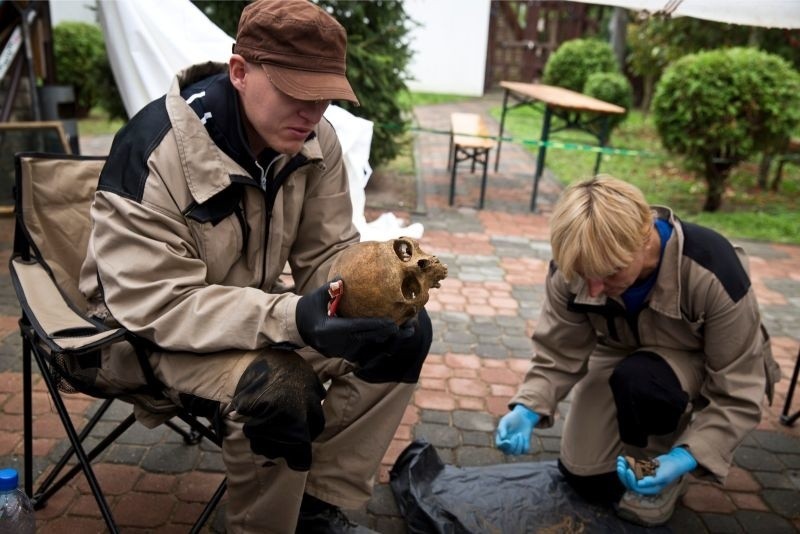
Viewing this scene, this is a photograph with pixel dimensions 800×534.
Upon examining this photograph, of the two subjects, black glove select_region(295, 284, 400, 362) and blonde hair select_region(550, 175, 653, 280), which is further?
blonde hair select_region(550, 175, 653, 280)

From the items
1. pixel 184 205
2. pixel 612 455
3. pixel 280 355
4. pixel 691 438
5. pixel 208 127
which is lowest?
pixel 612 455

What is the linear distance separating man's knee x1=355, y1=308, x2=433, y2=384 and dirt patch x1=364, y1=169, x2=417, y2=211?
16.4 ft

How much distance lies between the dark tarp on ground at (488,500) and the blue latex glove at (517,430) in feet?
0.81

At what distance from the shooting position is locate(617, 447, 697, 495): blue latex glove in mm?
2275

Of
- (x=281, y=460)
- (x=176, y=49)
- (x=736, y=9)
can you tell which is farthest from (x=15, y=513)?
(x=736, y=9)

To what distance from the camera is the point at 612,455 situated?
8.75 ft

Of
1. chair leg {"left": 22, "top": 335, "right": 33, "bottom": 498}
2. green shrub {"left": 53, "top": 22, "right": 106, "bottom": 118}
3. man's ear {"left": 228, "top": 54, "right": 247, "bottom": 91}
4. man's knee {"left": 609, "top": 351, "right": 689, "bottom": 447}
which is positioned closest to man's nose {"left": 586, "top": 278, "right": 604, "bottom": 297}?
man's knee {"left": 609, "top": 351, "right": 689, "bottom": 447}

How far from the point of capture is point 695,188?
884cm

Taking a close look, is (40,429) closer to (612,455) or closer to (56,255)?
(56,255)

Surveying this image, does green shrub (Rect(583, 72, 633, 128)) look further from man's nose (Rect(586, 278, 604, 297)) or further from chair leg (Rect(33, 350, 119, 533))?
chair leg (Rect(33, 350, 119, 533))

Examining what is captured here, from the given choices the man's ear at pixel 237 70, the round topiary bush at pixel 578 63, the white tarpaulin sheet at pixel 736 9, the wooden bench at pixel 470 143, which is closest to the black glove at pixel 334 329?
the man's ear at pixel 237 70

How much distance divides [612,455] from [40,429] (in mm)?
2343

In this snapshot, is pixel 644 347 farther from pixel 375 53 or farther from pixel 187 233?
pixel 375 53

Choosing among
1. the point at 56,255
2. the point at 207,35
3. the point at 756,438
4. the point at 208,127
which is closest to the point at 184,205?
the point at 208,127
